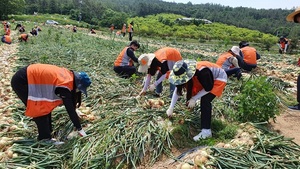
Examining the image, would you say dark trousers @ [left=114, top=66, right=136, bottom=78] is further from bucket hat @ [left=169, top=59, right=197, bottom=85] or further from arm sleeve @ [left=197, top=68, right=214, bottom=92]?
arm sleeve @ [left=197, top=68, right=214, bottom=92]

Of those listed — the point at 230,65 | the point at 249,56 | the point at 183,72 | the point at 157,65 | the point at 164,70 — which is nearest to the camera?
the point at 183,72

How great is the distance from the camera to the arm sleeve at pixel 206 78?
12.3 feet

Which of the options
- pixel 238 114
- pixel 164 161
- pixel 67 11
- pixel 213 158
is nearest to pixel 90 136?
pixel 164 161

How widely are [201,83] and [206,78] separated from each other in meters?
0.11

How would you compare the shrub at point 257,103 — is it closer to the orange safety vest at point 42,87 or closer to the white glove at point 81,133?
the white glove at point 81,133

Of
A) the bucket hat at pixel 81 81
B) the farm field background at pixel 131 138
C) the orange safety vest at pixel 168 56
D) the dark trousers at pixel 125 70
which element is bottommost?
the farm field background at pixel 131 138

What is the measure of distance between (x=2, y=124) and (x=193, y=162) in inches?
114

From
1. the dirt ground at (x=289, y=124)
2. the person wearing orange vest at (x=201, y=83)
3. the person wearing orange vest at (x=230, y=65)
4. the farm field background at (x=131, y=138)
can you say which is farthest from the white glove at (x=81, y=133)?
the person wearing orange vest at (x=230, y=65)

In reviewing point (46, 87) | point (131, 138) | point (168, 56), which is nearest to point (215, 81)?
point (131, 138)

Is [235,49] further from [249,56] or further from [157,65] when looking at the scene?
[157,65]

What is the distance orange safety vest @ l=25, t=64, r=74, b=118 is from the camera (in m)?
3.55

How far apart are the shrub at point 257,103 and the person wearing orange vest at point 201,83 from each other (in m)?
0.61

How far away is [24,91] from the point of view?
3.69m

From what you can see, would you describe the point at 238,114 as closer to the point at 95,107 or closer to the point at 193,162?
the point at 193,162
